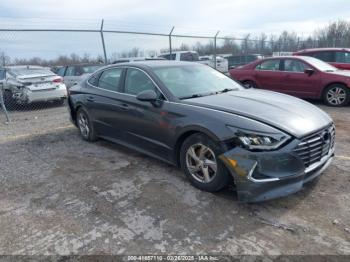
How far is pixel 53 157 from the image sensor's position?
5133 millimetres

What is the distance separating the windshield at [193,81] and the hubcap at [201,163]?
80 centimetres

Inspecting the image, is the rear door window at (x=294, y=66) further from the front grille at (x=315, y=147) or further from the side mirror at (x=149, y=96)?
the side mirror at (x=149, y=96)

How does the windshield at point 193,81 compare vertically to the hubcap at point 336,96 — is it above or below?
above

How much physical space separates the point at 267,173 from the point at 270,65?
7.04 meters

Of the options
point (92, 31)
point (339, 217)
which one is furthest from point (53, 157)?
point (92, 31)

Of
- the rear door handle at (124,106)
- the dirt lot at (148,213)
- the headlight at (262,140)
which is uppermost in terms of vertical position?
the rear door handle at (124,106)

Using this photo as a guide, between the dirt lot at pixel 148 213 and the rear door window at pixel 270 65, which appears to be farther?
the rear door window at pixel 270 65

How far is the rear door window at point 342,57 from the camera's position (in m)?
9.98

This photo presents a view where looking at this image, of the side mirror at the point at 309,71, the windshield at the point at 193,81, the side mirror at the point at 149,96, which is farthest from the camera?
the side mirror at the point at 309,71

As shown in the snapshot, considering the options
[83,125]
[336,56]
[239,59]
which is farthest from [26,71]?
[239,59]

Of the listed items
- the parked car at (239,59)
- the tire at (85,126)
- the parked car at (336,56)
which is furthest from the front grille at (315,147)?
the parked car at (239,59)

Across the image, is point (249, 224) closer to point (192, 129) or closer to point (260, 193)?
point (260, 193)

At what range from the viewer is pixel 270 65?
9.26 m

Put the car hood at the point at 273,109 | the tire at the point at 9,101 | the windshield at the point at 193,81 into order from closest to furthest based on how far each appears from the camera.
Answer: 1. the car hood at the point at 273,109
2. the windshield at the point at 193,81
3. the tire at the point at 9,101
